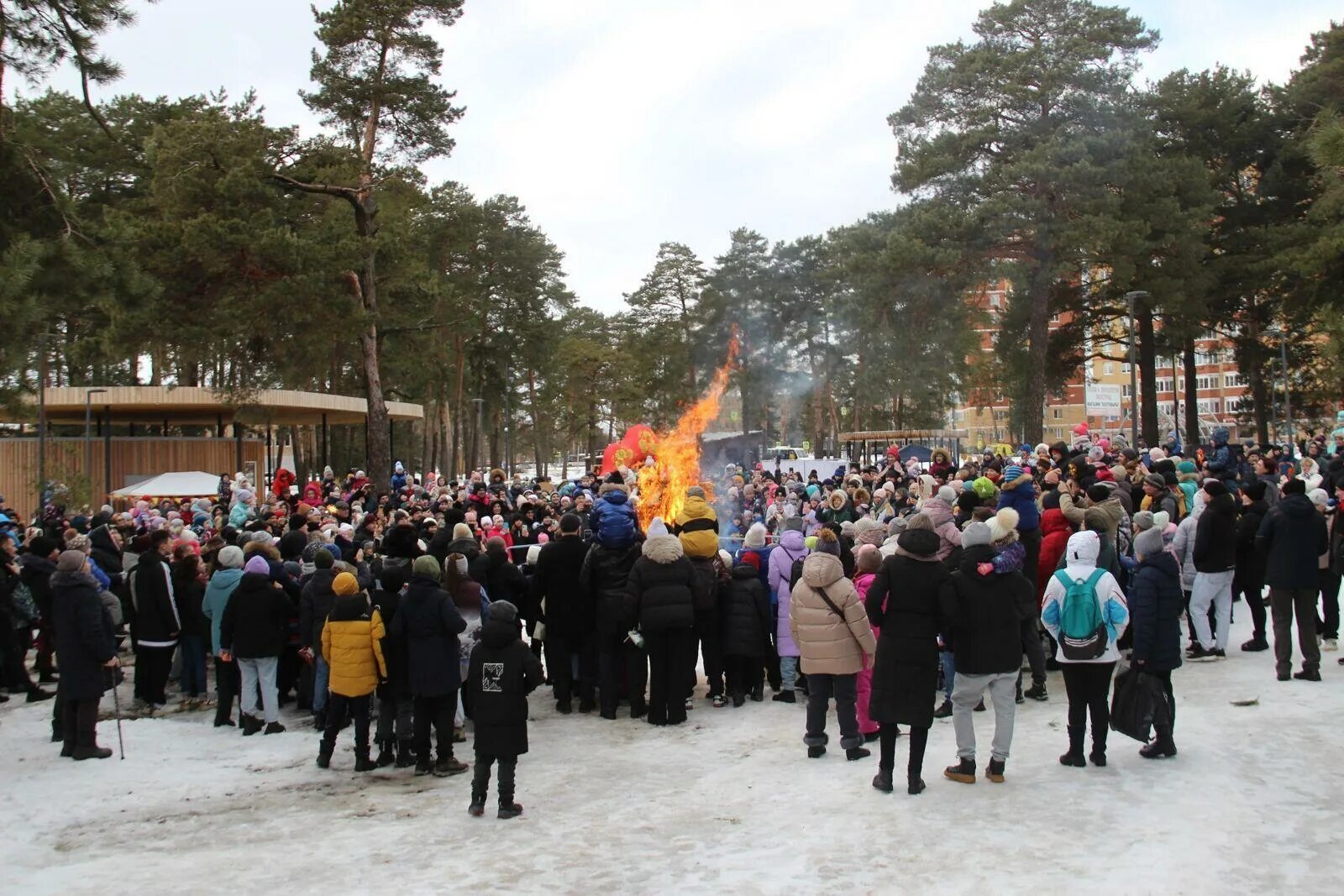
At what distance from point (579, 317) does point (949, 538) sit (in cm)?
6557

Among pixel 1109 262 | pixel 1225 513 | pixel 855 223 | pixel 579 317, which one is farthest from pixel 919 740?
pixel 579 317

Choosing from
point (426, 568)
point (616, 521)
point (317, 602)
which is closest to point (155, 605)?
point (317, 602)

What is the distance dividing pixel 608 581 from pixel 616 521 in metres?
0.57

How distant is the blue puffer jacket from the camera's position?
988 cm

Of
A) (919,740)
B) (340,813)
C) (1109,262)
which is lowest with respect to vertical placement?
(340,813)

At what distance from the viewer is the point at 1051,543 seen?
9.74 meters

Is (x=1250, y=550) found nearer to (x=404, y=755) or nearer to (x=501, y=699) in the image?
(x=501, y=699)

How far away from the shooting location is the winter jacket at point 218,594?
9984 mm

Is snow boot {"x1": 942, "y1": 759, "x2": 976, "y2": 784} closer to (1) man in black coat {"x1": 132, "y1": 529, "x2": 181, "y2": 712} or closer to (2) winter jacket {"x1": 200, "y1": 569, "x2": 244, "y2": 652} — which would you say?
(2) winter jacket {"x1": 200, "y1": 569, "x2": 244, "y2": 652}

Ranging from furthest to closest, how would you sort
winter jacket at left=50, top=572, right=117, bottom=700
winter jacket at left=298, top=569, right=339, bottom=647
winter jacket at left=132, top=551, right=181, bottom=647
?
1. winter jacket at left=132, top=551, right=181, bottom=647
2. winter jacket at left=298, top=569, right=339, bottom=647
3. winter jacket at left=50, top=572, right=117, bottom=700

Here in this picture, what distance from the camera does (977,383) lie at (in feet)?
243

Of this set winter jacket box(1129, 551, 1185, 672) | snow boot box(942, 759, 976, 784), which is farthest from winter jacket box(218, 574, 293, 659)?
winter jacket box(1129, 551, 1185, 672)

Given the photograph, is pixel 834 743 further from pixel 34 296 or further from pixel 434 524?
pixel 34 296

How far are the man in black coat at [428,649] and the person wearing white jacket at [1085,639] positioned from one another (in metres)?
4.36
